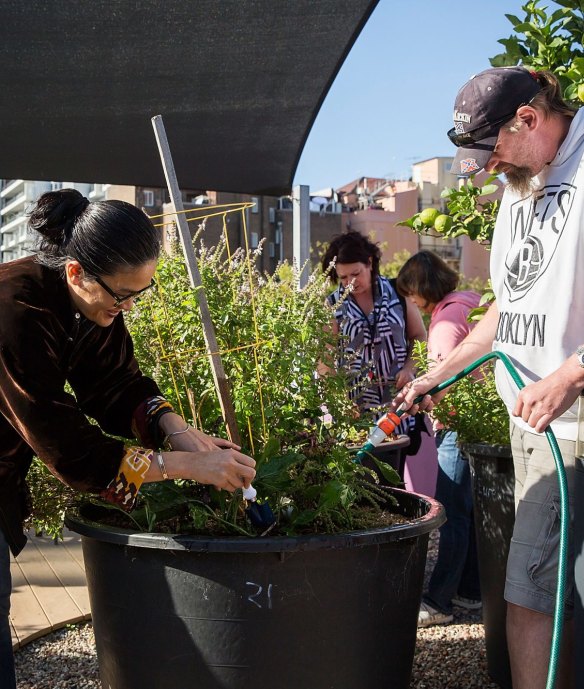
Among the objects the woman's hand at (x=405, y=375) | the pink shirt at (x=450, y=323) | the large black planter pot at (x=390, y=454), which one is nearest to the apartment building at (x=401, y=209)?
the woman's hand at (x=405, y=375)

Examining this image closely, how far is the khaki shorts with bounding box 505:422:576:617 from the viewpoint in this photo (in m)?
2.19

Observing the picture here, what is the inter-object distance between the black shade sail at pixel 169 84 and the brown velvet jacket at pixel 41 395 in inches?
55.7

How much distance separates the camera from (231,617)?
6.79ft

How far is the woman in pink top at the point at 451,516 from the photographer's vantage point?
3693mm

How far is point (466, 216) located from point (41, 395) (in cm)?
194

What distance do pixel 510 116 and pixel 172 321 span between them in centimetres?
121

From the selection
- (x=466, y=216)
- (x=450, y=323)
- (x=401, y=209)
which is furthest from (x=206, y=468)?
(x=401, y=209)

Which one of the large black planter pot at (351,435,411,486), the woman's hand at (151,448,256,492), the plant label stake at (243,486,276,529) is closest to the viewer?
the woman's hand at (151,448,256,492)

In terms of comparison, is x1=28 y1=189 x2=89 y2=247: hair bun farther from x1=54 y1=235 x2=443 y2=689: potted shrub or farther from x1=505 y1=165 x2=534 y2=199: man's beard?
x1=505 y1=165 x2=534 y2=199: man's beard

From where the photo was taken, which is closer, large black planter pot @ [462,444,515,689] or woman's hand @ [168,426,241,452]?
woman's hand @ [168,426,241,452]

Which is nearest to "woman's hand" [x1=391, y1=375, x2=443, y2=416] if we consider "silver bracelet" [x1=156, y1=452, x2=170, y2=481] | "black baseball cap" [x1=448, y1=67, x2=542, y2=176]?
"black baseball cap" [x1=448, y1=67, x2=542, y2=176]

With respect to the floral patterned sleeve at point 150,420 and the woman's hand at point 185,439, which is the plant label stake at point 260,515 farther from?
the floral patterned sleeve at point 150,420

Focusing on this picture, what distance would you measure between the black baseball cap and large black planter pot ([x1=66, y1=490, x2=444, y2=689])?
3.27 feet

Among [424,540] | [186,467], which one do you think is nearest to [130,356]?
[186,467]
